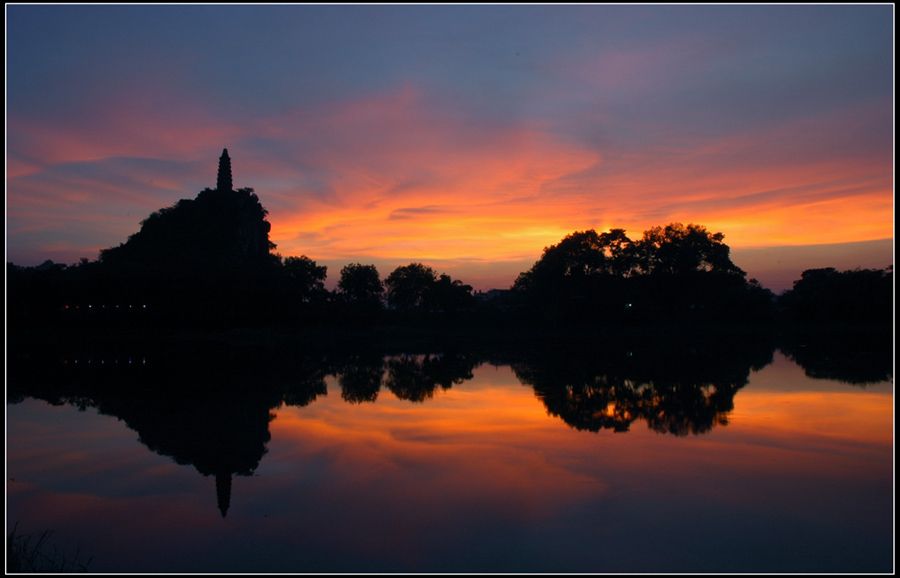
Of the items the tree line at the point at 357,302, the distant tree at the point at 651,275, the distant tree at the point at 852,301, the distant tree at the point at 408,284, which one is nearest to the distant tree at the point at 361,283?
the distant tree at the point at 408,284

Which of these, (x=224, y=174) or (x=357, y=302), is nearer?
(x=357, y=302)

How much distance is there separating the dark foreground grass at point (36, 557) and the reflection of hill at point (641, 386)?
9.92 m

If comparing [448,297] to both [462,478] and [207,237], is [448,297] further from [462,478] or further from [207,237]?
[462,478]

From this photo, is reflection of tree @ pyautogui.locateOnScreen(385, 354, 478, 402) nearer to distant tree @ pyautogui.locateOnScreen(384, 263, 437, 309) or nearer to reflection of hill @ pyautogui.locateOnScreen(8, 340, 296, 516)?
reflection of hill @ pyautogui.locateOnScreen(8, 340, 296, 516)

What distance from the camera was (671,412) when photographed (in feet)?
50.5

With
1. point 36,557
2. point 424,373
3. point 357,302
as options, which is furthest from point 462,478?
point 357,302

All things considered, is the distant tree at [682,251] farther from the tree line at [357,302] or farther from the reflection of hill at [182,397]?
the reflection of hill at [182,397]

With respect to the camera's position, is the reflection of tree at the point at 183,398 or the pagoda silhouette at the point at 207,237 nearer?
the reflection of tree at the point at 183,398

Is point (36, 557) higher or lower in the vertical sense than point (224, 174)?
lower

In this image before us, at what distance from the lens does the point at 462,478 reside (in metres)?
10.1

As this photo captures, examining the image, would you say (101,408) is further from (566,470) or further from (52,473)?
(566,470)

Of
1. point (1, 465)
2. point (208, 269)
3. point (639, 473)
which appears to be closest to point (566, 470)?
point (639, 473)

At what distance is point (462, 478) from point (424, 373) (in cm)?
1551

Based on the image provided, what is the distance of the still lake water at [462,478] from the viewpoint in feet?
24.3
